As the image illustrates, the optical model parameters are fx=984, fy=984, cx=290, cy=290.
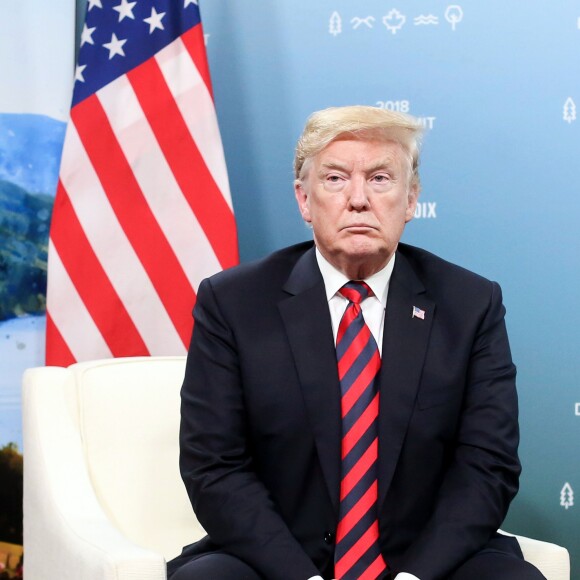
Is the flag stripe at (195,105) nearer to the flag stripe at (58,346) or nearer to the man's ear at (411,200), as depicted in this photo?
the flag stripe at (58,346)

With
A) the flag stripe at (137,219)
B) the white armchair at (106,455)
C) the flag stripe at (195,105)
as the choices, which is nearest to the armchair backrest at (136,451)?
the white armchair at (106,455)

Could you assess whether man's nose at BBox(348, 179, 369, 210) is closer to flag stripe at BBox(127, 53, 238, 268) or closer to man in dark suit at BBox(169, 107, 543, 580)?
man in dark suit at BBox(169, 107, 543, 580)

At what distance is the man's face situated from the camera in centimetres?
199

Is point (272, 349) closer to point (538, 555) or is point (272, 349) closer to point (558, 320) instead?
point (538, 555)

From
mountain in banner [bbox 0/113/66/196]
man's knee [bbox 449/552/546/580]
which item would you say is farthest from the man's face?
mountain in banner [bbox 0/113/66/196]

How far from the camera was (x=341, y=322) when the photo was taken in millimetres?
2041

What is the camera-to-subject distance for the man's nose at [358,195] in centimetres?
198

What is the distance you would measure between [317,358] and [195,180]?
3.40ft

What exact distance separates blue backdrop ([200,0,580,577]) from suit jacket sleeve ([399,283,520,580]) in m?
0.87

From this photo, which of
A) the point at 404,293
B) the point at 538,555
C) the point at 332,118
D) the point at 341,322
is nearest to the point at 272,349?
the point at 341,322

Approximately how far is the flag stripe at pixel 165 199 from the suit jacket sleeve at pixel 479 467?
1021 mm

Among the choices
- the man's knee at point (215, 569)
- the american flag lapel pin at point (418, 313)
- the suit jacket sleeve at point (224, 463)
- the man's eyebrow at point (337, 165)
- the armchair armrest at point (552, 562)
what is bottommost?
the armchair armrest at point (552, 562)

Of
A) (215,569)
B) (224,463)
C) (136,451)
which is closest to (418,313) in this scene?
(224,463)

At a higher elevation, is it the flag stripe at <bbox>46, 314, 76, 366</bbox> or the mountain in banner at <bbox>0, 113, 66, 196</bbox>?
the mountain in banner at <bbox>0, 113, 66, 196</bbox>
